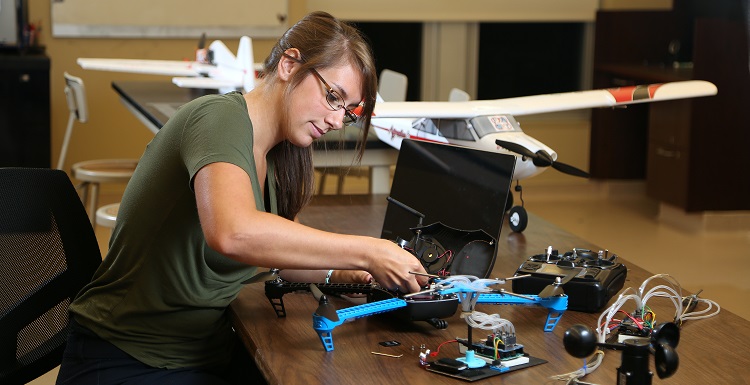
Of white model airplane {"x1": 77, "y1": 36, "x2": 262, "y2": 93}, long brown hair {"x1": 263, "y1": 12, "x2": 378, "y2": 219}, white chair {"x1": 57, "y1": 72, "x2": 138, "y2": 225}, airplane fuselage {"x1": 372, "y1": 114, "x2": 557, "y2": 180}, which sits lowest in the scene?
white chair {"x1": 57, "y1": 72, "x2": 138, "y2": 225}

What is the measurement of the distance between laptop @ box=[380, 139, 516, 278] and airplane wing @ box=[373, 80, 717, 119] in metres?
1.55

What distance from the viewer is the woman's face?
1742 mm

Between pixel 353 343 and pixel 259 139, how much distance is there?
1.52ft

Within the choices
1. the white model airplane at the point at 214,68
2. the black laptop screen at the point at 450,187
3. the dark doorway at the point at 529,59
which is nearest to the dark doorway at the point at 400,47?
the dark doorway at the point at 529,59

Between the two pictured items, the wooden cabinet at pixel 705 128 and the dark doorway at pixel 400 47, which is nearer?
the wooden cabinet at pixel 705 128

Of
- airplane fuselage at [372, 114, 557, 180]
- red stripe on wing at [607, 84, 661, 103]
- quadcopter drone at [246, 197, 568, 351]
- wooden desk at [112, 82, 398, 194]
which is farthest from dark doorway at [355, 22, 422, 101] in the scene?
quadcopter drone at [246, 197, 568, 351]

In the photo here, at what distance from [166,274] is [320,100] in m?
0.45

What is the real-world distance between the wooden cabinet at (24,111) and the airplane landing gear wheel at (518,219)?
4328 millimetres

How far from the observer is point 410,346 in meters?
1.63

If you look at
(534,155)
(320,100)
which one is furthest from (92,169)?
(320,100)

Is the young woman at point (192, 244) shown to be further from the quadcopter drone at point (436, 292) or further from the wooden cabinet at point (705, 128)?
the wooden cabinet at point (705, 128)

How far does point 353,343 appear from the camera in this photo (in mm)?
1644

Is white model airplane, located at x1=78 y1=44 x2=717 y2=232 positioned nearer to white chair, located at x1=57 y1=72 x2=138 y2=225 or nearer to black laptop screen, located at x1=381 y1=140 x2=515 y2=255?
black laptop screen, located at x1=381 y1=140 x2=515 y2=255

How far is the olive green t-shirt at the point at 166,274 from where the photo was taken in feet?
5.72
